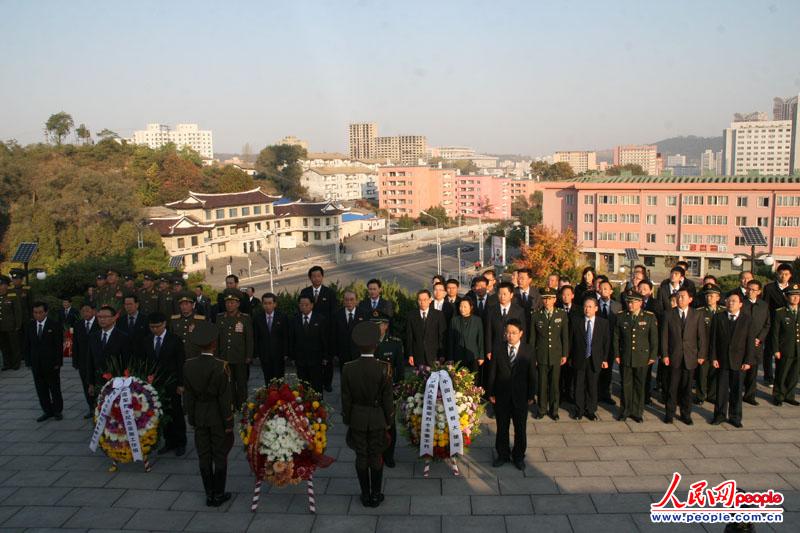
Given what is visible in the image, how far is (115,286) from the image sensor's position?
1271 centimetres

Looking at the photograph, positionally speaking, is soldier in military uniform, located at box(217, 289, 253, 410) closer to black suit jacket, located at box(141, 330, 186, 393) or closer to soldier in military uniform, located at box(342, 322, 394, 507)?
black suit jacket, located at box(141, 330, 186, 393)

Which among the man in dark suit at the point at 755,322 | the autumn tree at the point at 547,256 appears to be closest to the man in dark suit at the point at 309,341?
the man in dark suit at the point at 755,322

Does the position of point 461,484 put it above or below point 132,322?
below

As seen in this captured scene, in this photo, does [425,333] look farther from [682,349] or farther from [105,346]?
[105,346]

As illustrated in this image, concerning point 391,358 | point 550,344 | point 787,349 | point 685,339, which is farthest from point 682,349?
point 391,358

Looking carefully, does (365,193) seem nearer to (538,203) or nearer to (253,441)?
(538,203)

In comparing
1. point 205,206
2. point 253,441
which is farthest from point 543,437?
point 205,206

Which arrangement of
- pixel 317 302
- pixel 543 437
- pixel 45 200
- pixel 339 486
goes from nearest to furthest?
pixel 339 486, pixel 543 437, pixel 317 302, pixel 45 200

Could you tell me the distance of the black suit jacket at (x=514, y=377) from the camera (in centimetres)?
674

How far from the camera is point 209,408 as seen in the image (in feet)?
20.1

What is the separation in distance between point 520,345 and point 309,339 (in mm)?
3462

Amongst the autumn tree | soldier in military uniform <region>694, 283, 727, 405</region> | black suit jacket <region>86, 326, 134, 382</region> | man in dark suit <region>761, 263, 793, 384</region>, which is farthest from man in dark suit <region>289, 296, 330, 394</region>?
the autumn tree

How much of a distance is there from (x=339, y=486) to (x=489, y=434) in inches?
86.2

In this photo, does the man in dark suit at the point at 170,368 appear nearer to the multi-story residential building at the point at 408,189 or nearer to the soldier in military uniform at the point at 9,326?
the soldier in military uniform at the point at 9,326
